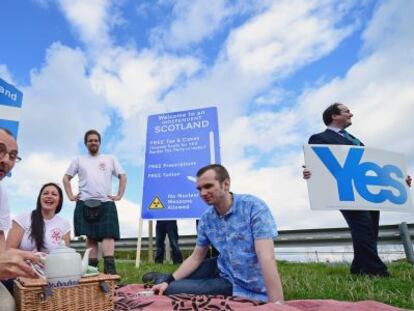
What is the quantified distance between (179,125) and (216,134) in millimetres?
704

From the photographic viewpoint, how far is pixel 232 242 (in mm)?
2742

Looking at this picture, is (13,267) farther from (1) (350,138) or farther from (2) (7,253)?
(1) (350,138)

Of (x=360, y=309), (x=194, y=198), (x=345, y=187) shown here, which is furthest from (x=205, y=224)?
(x=194, y=198)

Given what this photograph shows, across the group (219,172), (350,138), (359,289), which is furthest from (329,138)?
(219,172)

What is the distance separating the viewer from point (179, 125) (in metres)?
6.60

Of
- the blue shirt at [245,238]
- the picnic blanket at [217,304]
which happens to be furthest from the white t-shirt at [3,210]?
the blue shirt at [245,238]

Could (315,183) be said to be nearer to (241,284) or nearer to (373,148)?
(373,148)

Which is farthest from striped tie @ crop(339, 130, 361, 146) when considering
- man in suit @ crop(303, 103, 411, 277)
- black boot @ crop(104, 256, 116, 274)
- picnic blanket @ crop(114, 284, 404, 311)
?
black boot @ crop(104, 256, 116, 274)

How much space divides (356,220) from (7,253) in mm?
3431

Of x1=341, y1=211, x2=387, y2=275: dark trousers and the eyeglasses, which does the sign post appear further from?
the eyeglasses

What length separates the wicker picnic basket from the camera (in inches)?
70.0

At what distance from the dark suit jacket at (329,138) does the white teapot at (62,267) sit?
10.6 ft

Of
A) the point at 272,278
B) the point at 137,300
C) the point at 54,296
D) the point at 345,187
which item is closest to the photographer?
the point at 54,296

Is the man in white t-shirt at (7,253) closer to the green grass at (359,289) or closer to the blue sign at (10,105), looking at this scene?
the green grass at (359,289)
